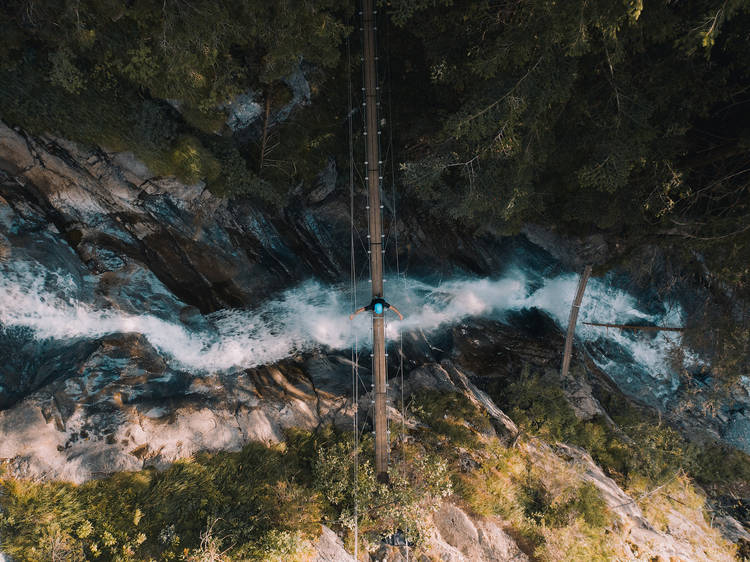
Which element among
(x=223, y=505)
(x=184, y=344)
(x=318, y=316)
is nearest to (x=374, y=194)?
(x=318, y=316)

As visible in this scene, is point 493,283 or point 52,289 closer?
point 52,289

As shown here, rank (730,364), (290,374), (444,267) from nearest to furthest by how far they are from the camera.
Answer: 1. (730,364)
2. (290,374)
3. (444,267)

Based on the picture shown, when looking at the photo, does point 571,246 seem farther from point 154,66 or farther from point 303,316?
point 154,66

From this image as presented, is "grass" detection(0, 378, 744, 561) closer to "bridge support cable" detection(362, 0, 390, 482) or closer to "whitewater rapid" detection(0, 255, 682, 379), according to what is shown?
"bridge support cable" detection(362, 0, 390, 482)

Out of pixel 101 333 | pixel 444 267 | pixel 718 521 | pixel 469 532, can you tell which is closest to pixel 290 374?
pixel 101 333

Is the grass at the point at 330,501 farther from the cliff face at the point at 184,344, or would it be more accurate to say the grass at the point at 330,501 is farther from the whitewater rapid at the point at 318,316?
the whitewater rapid at the point at 318,316

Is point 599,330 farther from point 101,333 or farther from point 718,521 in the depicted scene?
point 101,333

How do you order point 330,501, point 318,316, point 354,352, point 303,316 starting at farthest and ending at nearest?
point 318,316
point 303,316
point 354,352
point 330,501
